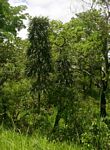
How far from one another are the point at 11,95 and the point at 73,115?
15.5ft

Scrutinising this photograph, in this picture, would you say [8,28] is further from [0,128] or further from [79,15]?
[0,128]

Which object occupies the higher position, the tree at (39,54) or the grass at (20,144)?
the tree at (39,54)

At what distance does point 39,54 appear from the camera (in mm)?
24703

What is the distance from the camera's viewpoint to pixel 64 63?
22.5 metres

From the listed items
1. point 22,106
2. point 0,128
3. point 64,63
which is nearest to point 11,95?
point 22,106

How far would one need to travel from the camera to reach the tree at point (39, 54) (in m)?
24.1

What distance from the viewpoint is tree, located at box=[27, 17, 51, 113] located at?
79.0 ft

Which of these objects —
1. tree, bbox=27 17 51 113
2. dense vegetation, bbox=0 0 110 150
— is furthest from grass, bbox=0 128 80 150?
tree, bbox=27 17 51 113

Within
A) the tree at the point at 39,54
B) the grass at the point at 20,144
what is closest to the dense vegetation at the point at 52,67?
the tree at the point at 39,54

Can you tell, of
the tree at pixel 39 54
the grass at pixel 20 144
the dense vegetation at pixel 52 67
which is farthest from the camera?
the tree at pixel 39 54

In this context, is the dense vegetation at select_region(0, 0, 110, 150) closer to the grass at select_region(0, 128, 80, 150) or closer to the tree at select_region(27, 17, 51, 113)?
the tree at select_region(27, 17, 51, 113)

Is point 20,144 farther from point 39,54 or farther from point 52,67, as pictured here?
point 39,54

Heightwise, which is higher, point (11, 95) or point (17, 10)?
point (17, 10)

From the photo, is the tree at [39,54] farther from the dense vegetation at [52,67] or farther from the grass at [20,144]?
the grass at [20,144]
